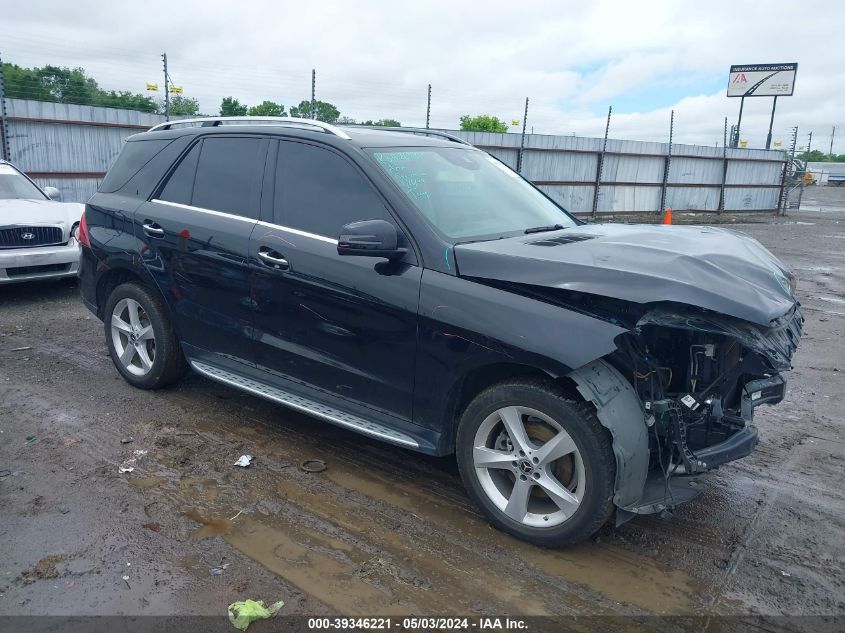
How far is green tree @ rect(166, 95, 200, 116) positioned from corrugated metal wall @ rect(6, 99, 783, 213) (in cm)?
53

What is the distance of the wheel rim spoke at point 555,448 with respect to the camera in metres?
3.11

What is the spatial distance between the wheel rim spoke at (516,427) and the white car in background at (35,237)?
6.28m

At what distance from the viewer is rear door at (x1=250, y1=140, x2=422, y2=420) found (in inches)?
141

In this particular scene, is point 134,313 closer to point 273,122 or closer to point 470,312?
point 273,122

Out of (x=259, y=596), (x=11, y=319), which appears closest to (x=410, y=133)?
(x=259, y=596)

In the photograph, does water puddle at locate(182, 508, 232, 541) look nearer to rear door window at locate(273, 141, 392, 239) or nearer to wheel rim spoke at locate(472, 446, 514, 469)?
wheel rim spoke at locate(472, 446, 514, 469)

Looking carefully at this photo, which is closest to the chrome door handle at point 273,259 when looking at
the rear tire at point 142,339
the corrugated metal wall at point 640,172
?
the rear tire at point 142,339

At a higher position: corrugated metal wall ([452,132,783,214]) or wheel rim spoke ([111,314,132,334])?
corrugated metal wall ([452,132,783,214])

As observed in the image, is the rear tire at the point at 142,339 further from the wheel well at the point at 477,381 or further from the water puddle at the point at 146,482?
the wheel well at the point at 477,381

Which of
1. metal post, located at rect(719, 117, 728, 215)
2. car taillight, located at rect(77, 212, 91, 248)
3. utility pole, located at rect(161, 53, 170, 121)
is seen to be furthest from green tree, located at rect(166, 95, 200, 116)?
metal post, located at rect(719, 117, 728, 215)

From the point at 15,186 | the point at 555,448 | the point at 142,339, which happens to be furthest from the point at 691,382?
the point at 15,186

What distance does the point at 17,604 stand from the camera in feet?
9.24

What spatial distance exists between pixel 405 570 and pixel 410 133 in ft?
9.48

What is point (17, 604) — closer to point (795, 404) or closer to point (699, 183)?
point (795, 404)
